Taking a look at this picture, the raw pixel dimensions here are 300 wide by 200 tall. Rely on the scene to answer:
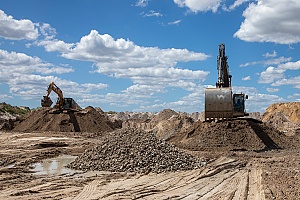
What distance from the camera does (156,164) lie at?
1449 cm

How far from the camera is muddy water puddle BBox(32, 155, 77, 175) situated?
14.5 m

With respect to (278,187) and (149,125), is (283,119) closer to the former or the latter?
(149,125)

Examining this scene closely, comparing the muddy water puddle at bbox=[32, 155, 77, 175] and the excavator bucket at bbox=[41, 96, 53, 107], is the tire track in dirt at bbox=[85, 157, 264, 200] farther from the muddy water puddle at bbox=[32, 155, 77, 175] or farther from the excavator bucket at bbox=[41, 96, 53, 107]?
the excavator bucket at bbox=[41, 96, 53, 107]

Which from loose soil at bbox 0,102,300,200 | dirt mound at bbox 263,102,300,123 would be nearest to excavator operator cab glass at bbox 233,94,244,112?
loose soil at bbox 0,102,300,200

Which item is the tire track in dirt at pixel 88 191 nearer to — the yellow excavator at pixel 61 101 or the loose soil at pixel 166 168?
the loose soil at pixel 166 168

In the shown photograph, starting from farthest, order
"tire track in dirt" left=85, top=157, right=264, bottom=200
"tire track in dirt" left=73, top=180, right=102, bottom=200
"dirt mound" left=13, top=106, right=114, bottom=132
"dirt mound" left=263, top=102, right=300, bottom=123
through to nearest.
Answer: "dirt mound" left=263, top=102, right=300, bottom=123
"dirt mound" left=13, top=106, right=114, bottom=132
"tire track in dirt" left=85, top=157, right=264, bottom=200
"tire track in dirt" left=73, top=180, right=102, bottom=200

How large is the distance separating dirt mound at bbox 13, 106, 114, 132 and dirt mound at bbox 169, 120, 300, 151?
14958mm

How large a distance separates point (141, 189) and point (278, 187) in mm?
3804

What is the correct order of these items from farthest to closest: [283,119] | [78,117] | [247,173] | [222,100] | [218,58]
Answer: [283,119] < [78,117] < [218,58] < [222,100] < [247,173]

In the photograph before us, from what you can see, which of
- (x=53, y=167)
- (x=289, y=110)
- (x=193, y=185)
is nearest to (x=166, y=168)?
(x=193, y=185)

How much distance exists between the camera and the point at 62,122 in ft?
124

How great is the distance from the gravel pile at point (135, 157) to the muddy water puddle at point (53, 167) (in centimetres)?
56

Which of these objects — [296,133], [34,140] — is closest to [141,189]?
[34,140]

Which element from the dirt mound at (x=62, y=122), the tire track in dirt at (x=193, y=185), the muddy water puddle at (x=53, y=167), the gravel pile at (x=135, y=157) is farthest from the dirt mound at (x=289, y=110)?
the tire track in dirt at (x=193, y=185)
